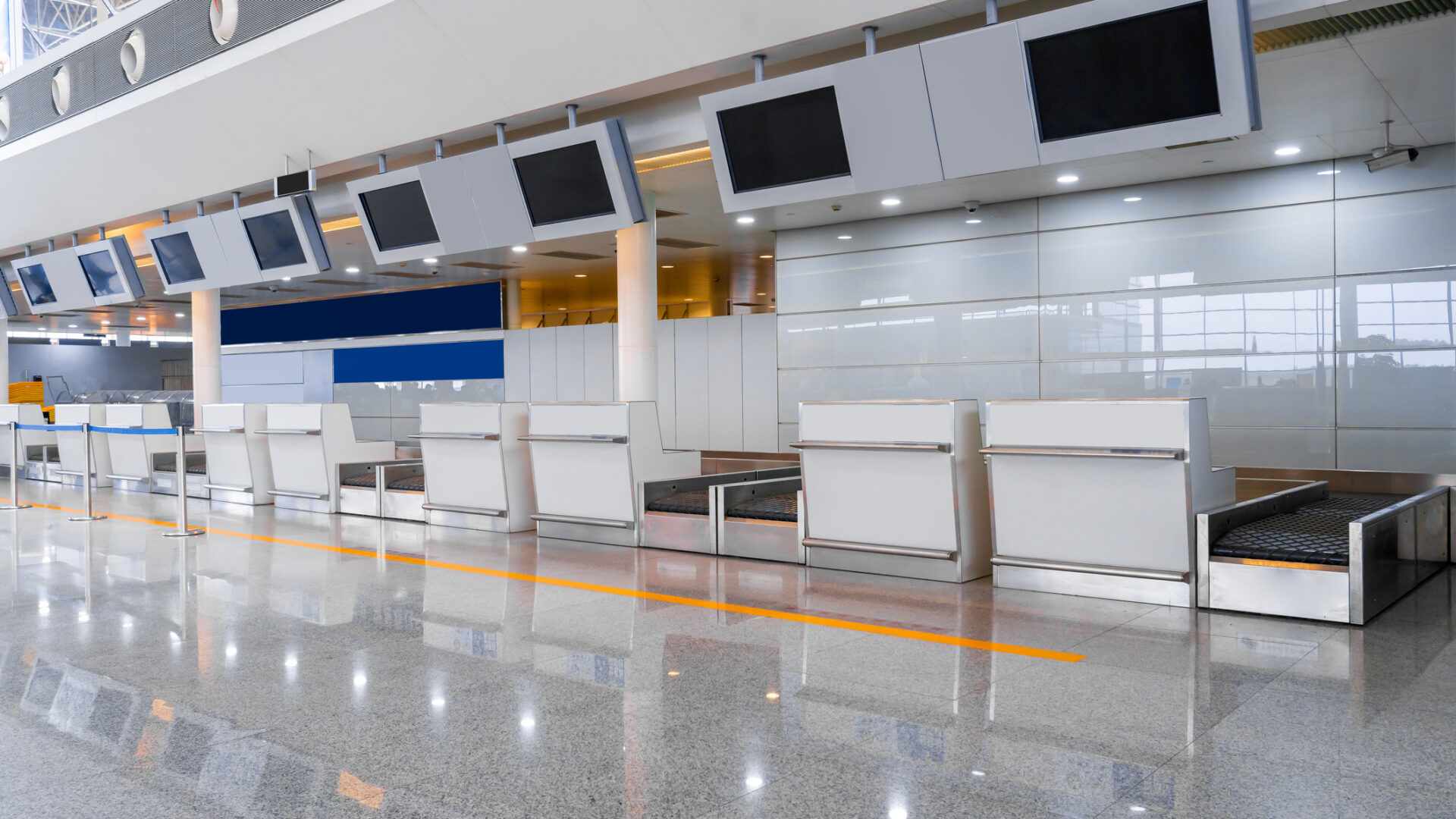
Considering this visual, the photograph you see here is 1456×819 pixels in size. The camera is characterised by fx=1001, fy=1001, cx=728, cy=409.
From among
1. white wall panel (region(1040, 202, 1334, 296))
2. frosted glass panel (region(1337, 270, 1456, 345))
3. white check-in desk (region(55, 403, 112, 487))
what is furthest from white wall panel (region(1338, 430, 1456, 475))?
white check-in desk (region(55, 403, 112, 487))

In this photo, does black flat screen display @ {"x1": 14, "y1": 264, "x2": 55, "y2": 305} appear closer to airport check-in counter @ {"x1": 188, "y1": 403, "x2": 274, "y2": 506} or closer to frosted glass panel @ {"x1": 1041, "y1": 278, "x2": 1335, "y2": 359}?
airport check-in counter @ {"x1": 188, "y1": 403, "x2": 274, "y2": 506}

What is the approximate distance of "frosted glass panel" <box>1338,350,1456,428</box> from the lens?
10250 mm

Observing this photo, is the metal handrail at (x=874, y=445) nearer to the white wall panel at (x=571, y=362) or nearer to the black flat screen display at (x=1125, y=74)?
the black flat screen display at (x=1125, y=74)

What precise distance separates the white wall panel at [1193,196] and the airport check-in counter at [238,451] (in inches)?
414

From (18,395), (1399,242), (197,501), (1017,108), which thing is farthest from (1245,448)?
(18,395)

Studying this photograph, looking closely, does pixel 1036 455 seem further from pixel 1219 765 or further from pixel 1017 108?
pixel 1219 765

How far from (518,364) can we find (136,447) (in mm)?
7516

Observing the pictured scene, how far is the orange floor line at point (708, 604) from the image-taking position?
213 inches

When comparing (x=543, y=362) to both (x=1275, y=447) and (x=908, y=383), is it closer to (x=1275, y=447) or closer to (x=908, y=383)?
(x=908, y=383)

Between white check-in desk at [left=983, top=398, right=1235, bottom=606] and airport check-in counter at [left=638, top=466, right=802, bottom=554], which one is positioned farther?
airport check-in counter at [left=638, top=466, right=802, bottom=554]

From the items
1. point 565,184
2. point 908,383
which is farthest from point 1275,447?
point 565,184

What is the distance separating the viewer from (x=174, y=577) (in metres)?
7.85

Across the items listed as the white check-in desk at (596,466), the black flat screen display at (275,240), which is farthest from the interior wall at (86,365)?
the white check-in desk at (596,466)

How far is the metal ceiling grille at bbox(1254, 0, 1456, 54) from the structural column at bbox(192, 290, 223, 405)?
15817mm
